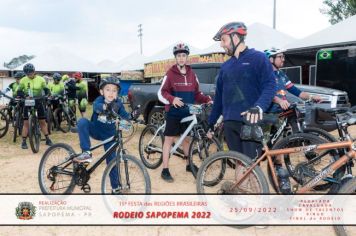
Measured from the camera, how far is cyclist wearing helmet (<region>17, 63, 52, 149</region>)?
7812mm

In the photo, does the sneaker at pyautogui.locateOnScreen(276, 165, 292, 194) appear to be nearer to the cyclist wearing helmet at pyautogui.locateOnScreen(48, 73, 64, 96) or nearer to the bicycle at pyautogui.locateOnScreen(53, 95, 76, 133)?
the bicycle at pyautogui.locateOnScreen(53, 95, 76, 133)

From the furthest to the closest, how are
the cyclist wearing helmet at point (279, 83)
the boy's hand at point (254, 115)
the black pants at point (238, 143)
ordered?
the cyclist wearing helmet at point (279, 83) → the black pants at point (238, 143) → the boy's hand at point (254, 115)

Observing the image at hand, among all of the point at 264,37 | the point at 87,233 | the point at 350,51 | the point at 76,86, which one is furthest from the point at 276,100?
the point at 264,37

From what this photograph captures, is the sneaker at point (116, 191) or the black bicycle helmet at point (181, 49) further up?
the black bicycle helmet at point (181, 49)

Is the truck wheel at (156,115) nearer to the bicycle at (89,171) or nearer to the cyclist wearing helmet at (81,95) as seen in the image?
the cyclist wearing helmet at (81,95)

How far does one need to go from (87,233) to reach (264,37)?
17.0 metres

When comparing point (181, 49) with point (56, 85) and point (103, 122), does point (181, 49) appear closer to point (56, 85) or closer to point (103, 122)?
point (103, 122)

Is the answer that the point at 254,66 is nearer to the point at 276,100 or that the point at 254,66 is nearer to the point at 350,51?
the point at 276,100

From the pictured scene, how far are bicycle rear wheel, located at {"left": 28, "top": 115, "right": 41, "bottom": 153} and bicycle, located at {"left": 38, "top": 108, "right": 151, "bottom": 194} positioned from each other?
2.95 metres

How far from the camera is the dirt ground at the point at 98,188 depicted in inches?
139

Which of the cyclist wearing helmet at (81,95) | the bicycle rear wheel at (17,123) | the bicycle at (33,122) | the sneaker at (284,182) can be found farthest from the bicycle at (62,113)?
the sneaker at (284,182)

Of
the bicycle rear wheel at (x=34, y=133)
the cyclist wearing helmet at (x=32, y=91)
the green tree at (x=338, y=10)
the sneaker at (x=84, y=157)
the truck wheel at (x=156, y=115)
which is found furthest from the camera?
the green tree at (x=338, y=10)

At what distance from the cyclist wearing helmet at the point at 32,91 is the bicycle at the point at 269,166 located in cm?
529

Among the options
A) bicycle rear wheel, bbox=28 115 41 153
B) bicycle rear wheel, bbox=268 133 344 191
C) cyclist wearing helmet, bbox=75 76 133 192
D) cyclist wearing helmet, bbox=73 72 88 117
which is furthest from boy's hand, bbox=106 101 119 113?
cyclist wearing helmet, bbox=73 72 88 117
